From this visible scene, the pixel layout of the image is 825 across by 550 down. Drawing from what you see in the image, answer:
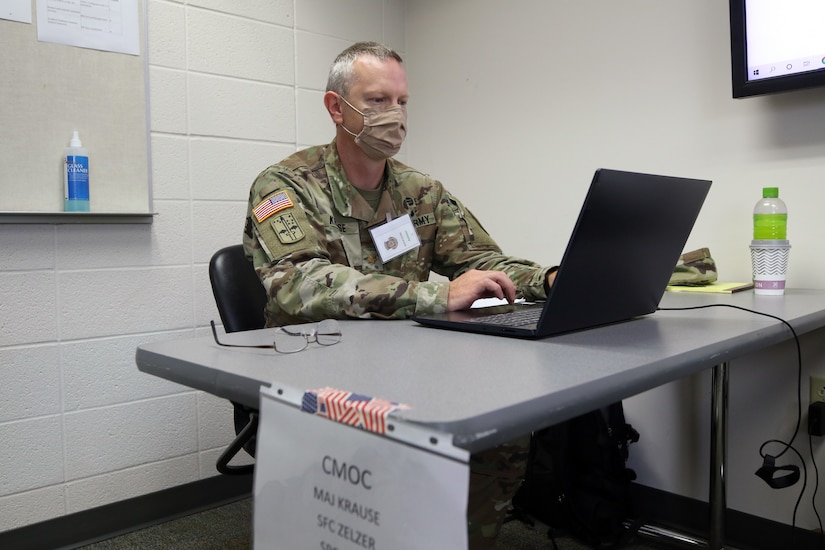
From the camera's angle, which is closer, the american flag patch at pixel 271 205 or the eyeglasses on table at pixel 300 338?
the eyeglasses on table at pixel 300 338

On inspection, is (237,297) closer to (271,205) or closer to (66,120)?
(271,205)

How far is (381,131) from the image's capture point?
5.77 feet

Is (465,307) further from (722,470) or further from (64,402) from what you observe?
(64,402)

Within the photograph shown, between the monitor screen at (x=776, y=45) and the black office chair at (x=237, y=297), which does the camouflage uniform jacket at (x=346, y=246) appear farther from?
the monitor screen at (x=776, y=45)

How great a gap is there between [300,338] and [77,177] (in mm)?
1367

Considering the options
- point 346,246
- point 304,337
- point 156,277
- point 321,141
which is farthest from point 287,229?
point 321,141

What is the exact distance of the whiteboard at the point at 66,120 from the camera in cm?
194

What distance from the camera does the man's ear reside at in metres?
1.82

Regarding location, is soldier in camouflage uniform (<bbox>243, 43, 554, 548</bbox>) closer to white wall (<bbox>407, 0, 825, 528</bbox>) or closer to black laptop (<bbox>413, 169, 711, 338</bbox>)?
black laptop (<bbox>413, 169, 711, 338</bbox>)

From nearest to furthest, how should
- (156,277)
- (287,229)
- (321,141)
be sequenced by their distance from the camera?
(287,229) → (156,277) → (321,141)

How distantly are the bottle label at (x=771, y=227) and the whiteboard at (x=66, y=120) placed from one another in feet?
5.99

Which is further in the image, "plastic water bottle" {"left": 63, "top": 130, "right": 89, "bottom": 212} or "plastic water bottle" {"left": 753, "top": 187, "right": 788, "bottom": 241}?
"plastic water bottle" {"left": 63, "top": 130, "right": 89, "bottom": 212}

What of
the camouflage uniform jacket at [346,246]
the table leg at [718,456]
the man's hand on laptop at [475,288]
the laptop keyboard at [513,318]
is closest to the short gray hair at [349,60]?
the camouflage uniform jacket at [346,246]

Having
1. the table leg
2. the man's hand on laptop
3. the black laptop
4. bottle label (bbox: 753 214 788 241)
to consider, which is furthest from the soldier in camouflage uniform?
bottle label (bbox: 753 214 788 241)
